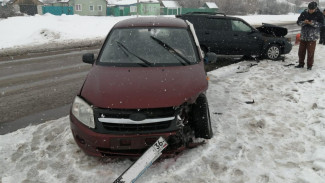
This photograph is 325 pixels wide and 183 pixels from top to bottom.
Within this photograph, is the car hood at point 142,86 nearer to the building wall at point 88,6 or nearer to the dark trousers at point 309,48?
the dark trousers at point 309,48

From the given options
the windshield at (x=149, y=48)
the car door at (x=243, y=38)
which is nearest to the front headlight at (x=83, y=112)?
the windshield at (x=149, y=48)

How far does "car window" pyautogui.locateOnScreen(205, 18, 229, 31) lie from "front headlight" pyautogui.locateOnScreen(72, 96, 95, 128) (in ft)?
24.1

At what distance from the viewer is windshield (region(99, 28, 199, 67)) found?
161 inches

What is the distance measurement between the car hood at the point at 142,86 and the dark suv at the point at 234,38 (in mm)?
5851

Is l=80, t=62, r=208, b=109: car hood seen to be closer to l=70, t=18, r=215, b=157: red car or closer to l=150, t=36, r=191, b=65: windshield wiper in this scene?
l=70, t=18, r=215, b=157: red car

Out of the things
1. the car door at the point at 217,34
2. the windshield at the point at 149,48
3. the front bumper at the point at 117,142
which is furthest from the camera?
the car door at the point at 217,34

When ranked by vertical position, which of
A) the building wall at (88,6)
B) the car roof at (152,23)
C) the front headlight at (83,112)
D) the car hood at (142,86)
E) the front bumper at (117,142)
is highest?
the building wall at (88,6)

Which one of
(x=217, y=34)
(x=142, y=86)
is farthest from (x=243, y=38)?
(x=142, y=86)

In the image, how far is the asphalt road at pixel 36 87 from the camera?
16.5 ft

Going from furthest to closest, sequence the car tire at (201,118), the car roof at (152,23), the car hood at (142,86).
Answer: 1. the car roof at (152,23)
2. the car tire at (201,118)
3. the car hood at (142,86)

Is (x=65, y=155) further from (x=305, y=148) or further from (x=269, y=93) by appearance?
(x=269, y=93)

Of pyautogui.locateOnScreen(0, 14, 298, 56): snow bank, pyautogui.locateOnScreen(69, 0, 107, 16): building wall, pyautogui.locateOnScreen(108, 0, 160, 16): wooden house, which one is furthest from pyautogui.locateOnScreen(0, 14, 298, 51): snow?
pyautogui.locateOnScreen(108, 0, 160, 16): wooden house

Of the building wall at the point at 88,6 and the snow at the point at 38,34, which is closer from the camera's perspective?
the snow at the point at 38,34

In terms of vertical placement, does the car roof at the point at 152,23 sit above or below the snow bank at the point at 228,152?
above
